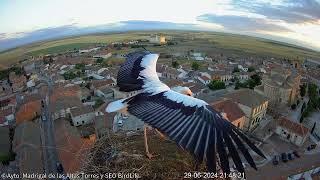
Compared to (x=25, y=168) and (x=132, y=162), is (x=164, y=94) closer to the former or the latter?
(x=132, y=162)

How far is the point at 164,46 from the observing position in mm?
83250

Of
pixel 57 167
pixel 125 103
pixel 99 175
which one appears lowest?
pixel 57 167

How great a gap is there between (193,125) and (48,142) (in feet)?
70.2

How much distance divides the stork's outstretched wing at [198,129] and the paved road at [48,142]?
1023 centimetres

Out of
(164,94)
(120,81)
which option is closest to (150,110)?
(164,94)

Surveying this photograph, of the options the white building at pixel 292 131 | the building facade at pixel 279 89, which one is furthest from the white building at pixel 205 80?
the white building at pixel 292 131

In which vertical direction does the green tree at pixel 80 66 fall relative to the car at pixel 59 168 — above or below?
above

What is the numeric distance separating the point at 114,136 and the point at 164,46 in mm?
75338

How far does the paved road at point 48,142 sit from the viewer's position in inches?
795

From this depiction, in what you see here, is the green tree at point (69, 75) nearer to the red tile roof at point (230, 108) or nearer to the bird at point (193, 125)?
the red tile roof at point (230, 108)

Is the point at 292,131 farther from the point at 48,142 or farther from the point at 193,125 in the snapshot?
the point at 193,125

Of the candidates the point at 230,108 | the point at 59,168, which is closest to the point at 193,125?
the point at 59,168

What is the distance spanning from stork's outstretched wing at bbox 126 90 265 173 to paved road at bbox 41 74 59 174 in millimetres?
10228

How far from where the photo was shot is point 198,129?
17.0 feet
